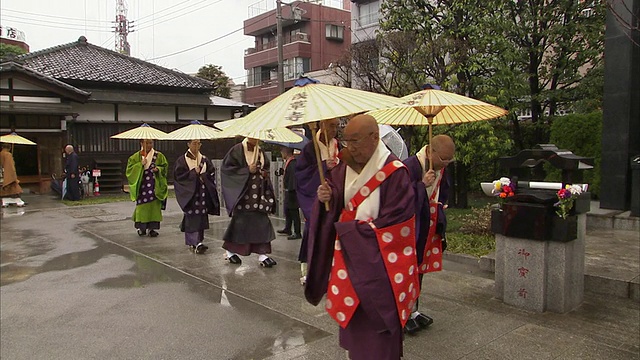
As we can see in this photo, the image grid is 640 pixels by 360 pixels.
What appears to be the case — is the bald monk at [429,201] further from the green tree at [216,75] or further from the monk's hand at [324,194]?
the green tree at [216,75]

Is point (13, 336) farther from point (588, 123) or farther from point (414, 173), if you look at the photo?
point (588, 123)

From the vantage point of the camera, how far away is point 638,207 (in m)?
8.61

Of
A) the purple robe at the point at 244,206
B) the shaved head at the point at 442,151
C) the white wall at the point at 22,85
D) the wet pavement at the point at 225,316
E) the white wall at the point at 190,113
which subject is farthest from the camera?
the white wall at the point at 190,113

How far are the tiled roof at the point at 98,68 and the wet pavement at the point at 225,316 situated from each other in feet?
47.4

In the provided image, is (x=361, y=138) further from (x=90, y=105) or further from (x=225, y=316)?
(x=90, y=105)

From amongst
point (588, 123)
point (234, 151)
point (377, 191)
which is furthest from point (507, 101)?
point (377, 191)

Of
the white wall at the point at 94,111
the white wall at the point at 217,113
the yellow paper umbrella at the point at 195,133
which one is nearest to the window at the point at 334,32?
the white wall at the point at 217,113

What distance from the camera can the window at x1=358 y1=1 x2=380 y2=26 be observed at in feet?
87.7

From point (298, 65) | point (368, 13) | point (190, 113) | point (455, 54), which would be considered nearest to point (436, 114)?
point (455, 54)

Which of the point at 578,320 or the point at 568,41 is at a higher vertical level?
the point at 568,41

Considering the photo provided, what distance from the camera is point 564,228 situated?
15.6 feet

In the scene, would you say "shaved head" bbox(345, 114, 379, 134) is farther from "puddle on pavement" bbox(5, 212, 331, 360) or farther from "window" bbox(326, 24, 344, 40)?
→ "window" bbox(326, 24, 344, 40)

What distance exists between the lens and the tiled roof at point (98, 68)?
2030cm

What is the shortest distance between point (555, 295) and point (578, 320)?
0.30m
